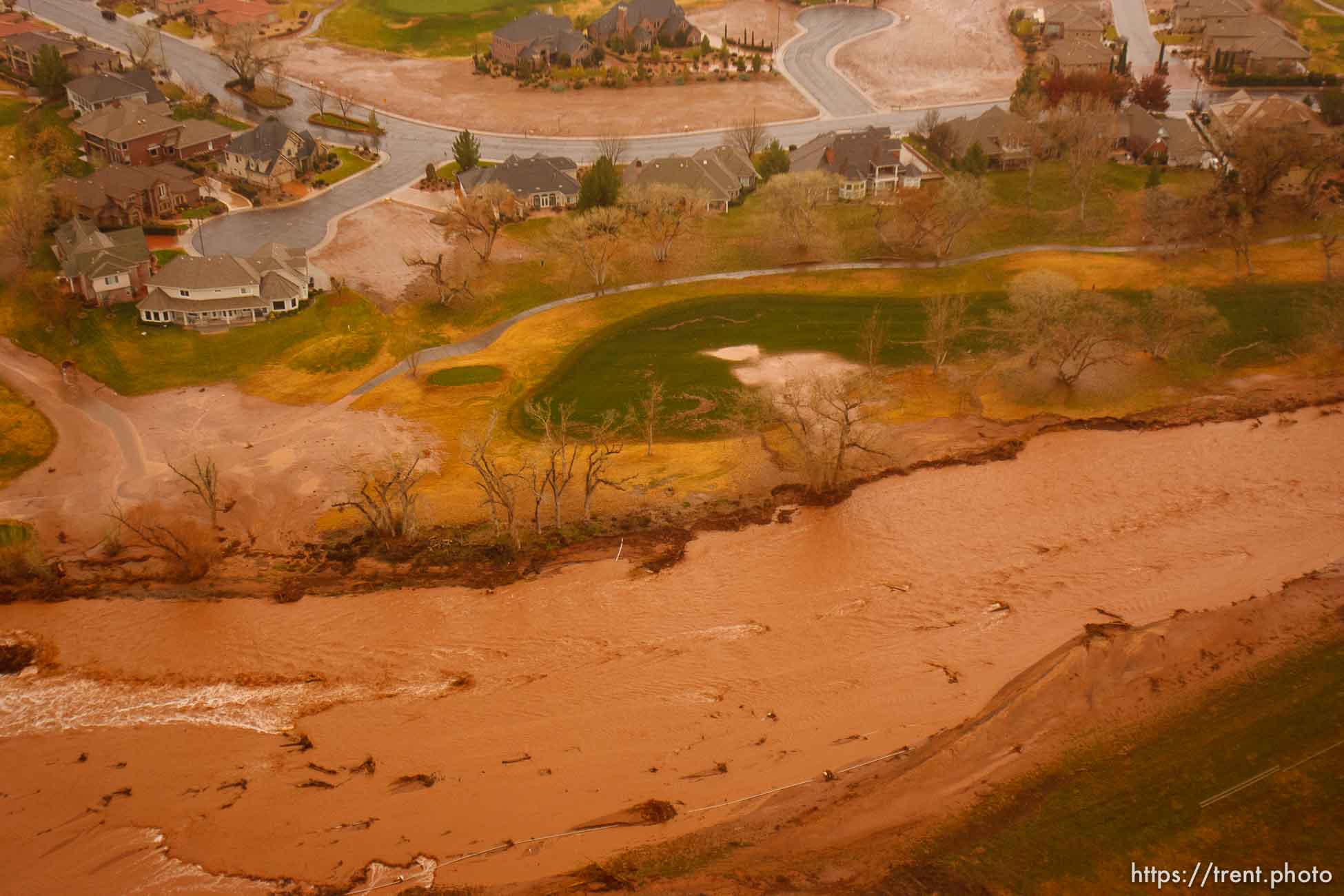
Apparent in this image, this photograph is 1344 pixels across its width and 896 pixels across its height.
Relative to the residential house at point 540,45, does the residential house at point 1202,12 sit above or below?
above

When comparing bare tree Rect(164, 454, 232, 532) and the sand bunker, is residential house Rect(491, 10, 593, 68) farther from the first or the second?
bare tree Rect(164, 454, 232, 532)

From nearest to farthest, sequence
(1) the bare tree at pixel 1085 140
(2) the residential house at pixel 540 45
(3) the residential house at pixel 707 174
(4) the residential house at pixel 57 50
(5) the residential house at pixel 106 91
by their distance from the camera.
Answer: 1. (1) the bare tree at pixel 1085 140
2. (3) the residential house at pixel 707 174
3. (5) the residential house at pixel 106 91
4. (4) the residential house at pixel 57 50
5. (2) the residential house at pixel 540 45

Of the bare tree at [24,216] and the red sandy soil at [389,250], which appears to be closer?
the bare tree at [24,216]

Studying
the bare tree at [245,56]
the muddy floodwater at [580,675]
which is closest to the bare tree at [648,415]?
the muddy floodwater at [580,675]

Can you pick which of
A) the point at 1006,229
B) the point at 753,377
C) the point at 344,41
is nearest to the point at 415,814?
the point at 753,377

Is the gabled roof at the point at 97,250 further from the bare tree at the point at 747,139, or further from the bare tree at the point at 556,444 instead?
the bare tree at the point at 747,139

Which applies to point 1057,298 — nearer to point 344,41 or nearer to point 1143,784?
point 1143,784

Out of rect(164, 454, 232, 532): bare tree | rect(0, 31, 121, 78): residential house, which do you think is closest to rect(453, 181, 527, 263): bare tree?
rect(164, 454, 232, 532): bare tree
